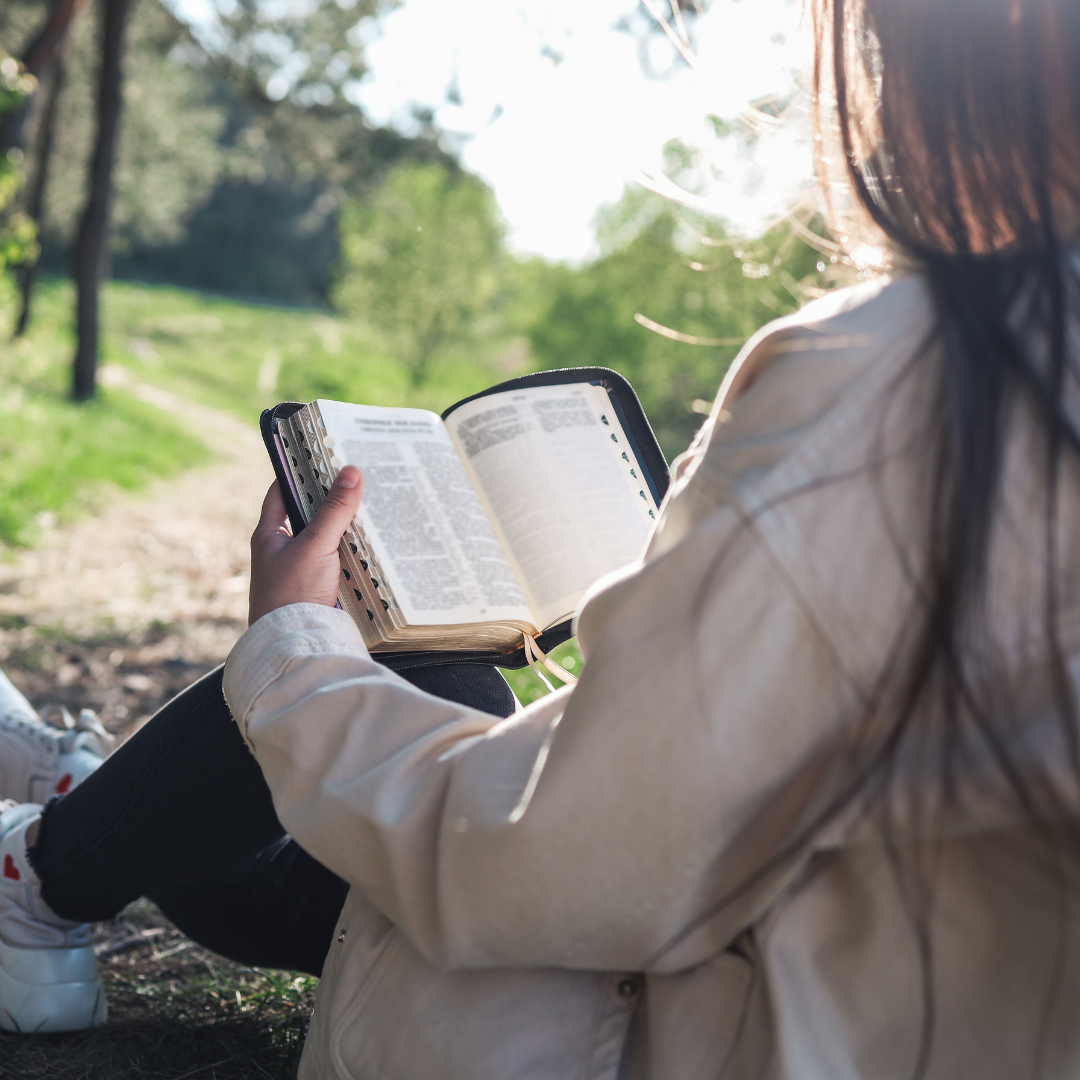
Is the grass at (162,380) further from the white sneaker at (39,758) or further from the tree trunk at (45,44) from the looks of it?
the white sneaker at (39,758)

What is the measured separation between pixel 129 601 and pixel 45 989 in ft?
9.99

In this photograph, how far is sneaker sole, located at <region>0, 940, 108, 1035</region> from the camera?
1.41 m

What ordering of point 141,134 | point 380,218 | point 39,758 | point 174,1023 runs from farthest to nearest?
1. point 380,218
2. point 141,134
3. point 39,758
4. point 174,1023

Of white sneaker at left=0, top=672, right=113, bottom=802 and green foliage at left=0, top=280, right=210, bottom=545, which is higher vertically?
white sneaker at left=0, top=672, right=113, bottom=802

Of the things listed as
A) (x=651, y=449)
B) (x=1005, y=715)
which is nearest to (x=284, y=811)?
(x=1005, y=715)

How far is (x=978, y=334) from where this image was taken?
658 mm

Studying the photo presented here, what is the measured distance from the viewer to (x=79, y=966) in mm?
1455

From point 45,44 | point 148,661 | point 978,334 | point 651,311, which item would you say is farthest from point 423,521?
point 651,311

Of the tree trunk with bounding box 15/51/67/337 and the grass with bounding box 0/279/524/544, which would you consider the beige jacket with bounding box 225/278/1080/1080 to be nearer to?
the grass with bounding box 0/279/524/544

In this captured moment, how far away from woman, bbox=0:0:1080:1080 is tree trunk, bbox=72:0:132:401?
994 cm

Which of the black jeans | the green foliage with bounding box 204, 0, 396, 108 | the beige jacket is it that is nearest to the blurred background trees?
the green foliage with bounding box 204, 0, 396, 108

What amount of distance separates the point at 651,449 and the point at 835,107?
606mm

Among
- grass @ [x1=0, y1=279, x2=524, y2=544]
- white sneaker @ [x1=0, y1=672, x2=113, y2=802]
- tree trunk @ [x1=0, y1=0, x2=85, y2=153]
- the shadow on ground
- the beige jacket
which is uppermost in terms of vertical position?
tree trunk @ [x1=0, y1=0, x2=85, y2=153]

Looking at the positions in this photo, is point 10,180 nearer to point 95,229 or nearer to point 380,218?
point 95,229
